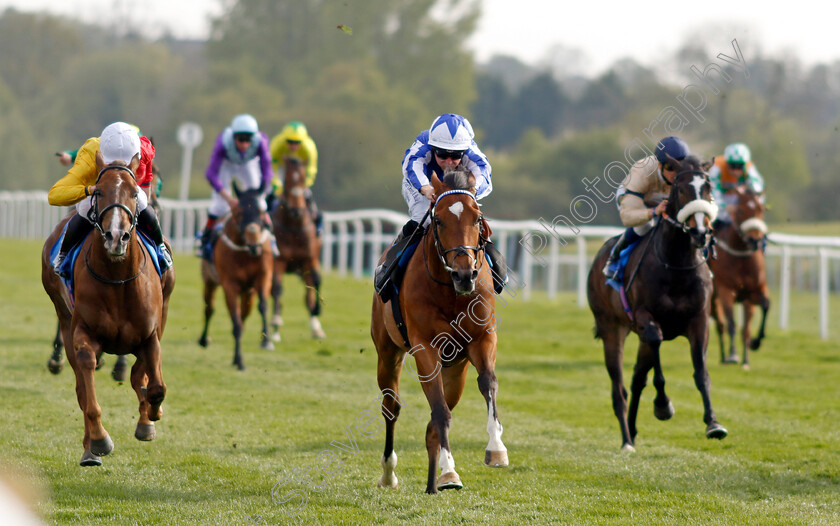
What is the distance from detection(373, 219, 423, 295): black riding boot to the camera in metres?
5.65

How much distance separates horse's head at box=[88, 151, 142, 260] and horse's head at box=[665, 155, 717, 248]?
331 centimetres

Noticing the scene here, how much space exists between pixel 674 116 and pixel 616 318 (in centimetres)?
177

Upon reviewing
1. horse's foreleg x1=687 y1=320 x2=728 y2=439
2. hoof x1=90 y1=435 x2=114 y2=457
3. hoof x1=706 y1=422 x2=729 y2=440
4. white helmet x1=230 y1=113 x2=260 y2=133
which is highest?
white helmet x1=230 y1=113 x2=260 y2=133

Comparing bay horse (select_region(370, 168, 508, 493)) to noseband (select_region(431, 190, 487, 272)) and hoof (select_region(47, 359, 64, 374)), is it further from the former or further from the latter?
hoof (select_region(47, 359, 64, 374))

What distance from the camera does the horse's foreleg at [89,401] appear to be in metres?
5.25

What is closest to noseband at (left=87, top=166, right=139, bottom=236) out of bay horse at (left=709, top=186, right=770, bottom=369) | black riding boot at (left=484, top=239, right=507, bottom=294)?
black riding boot at (left=484, top=239, right=507, bottom=294)

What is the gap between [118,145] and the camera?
558 centimetres

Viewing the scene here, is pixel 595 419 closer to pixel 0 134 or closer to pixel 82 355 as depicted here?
pixel 82 355

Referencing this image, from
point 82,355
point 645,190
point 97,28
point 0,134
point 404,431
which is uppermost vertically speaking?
point 97,28

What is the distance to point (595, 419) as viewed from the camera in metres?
8.35

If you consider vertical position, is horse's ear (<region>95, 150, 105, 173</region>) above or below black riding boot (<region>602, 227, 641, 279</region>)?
above

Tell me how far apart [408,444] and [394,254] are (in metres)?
1.74

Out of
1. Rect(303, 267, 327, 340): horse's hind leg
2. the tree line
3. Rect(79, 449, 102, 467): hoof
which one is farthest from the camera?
the tree line

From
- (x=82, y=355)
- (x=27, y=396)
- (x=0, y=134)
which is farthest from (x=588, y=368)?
(x=0, y=134)
